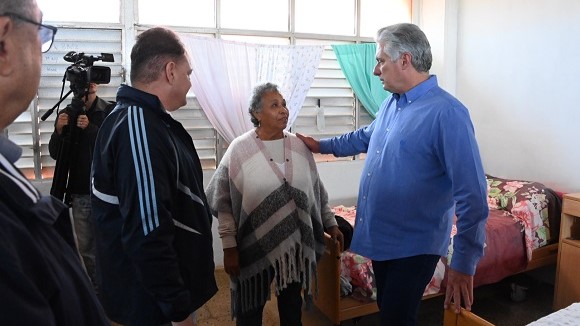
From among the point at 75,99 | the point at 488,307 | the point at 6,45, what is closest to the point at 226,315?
the point at 75,99

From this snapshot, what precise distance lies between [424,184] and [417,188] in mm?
26

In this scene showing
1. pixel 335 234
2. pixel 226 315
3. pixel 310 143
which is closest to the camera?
pixel 310 143

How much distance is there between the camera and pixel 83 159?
251 centimetres

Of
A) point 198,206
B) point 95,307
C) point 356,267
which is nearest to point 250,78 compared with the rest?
point 356,267

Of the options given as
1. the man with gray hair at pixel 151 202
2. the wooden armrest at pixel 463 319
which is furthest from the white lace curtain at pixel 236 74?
the wooden armrest at pixel 463 319

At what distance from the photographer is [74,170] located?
249 centimetres

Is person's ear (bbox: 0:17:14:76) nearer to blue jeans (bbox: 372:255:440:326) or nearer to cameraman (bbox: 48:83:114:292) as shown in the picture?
blue jeans (bbox: 372:255:440:326)

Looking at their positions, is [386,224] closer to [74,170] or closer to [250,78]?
[74,170]

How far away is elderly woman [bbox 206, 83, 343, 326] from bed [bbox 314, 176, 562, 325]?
13.1 inches

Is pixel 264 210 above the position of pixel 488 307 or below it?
above

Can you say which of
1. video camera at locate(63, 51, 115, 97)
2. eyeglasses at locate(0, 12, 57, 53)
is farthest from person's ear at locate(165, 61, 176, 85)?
video camera at locate(63, 51, 115, 97)

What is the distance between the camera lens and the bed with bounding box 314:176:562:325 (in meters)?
2.27

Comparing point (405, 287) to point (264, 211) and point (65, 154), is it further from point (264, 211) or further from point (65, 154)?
point (65, 154)

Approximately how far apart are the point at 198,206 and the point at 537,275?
294 centimetres
